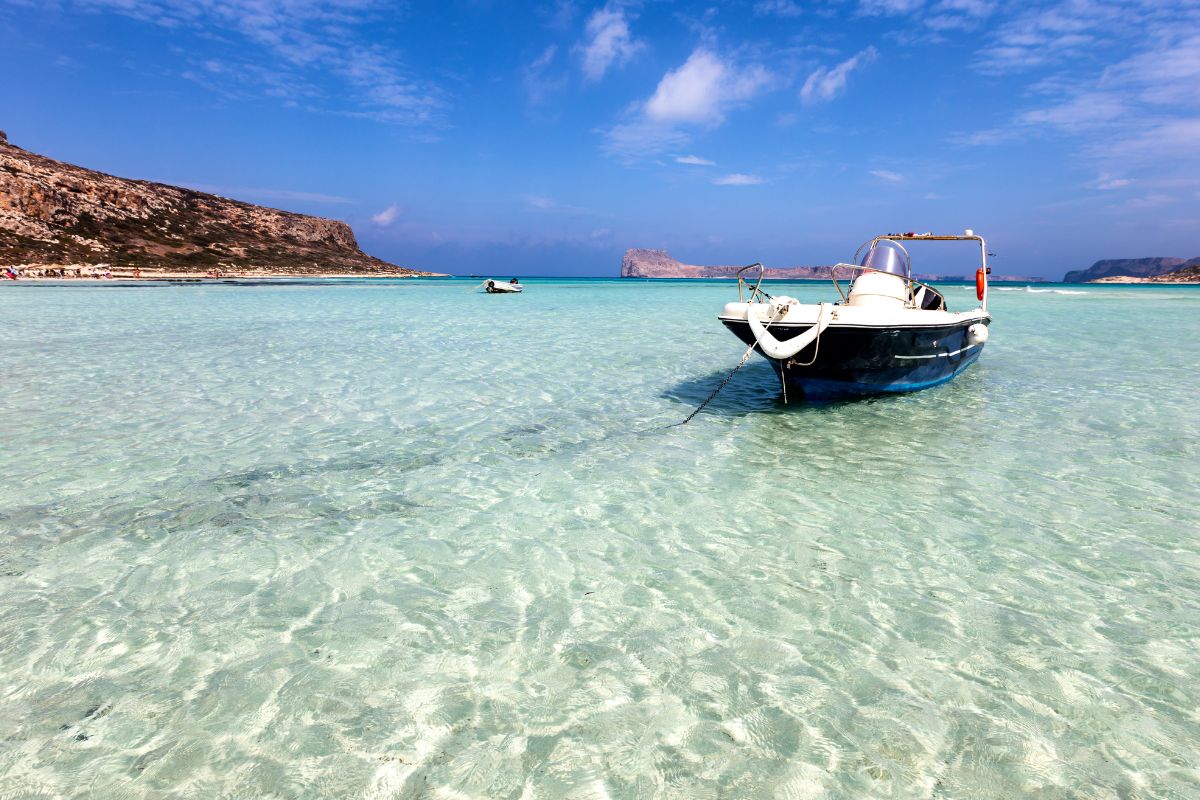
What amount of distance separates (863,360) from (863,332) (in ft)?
2.19

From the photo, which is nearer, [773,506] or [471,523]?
[471,523]

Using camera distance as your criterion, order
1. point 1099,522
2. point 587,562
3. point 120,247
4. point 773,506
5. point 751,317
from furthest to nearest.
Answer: point 120,247, point 751,317, point 773,506, point 1099,522, point 587,562

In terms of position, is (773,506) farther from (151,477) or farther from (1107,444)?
(151,477)

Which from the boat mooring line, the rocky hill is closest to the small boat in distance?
the boat mooring line

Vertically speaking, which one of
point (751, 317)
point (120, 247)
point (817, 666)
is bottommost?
→ point (817, 666)

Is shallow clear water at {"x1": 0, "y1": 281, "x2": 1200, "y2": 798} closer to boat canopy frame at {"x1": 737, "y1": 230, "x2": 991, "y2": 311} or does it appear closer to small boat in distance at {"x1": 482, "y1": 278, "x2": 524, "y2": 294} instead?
boat canopy frame at {"x1": 737, "y1": 230, "x2": 991, "y2": 311}

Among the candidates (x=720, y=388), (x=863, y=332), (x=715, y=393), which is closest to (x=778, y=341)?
(x=863, y=332)

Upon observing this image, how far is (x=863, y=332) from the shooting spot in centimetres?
977

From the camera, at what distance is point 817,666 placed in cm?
379

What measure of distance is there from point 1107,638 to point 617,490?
4.31 metres

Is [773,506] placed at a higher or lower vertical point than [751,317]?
lower

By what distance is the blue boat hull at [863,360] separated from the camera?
9.87 metres

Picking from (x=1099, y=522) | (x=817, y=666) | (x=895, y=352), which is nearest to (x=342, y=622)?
(x=817, y=666)

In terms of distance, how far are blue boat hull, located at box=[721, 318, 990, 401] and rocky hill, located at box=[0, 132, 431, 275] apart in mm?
100854
